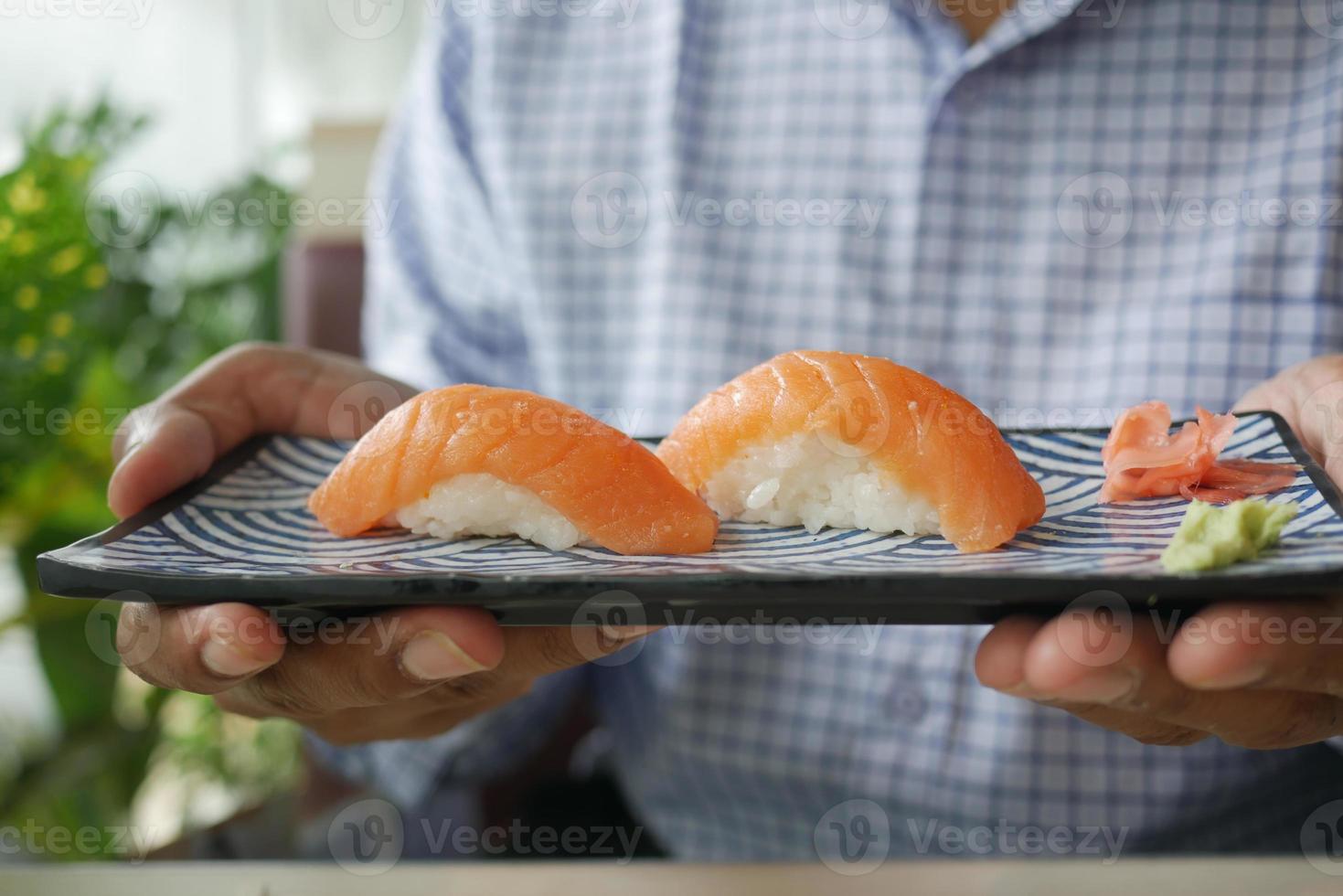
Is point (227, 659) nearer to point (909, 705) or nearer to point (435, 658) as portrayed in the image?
point (435, 658)

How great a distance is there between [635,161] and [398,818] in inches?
55.7

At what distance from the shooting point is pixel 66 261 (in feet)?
7.59

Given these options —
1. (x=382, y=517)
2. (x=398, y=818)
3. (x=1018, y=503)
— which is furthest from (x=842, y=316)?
(x=398, y=818)

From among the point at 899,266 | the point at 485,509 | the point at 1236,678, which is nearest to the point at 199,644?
the point at 485,509

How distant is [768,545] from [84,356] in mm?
1818

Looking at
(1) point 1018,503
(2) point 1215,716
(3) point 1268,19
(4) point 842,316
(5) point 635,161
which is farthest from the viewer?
(5) point 635,161

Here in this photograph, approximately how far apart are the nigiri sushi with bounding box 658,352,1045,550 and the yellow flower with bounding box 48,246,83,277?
1.58 meters

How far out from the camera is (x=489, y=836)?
226 cm

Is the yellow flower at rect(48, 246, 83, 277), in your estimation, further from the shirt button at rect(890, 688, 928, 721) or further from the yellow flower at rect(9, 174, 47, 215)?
the shirt button at rect(890, 688, 928, 721)

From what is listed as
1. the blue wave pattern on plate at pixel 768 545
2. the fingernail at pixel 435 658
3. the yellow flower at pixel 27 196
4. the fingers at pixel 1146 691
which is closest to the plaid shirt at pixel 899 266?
the blue wave pattern on plate at pixel 768 545

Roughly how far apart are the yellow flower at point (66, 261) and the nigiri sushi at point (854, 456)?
158cm

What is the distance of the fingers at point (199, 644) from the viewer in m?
1.06

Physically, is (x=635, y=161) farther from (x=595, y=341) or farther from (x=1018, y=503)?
(x=1018, y=503)

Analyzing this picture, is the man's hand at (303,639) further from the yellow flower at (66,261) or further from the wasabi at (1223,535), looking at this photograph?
the yellow flower at (66,261)
